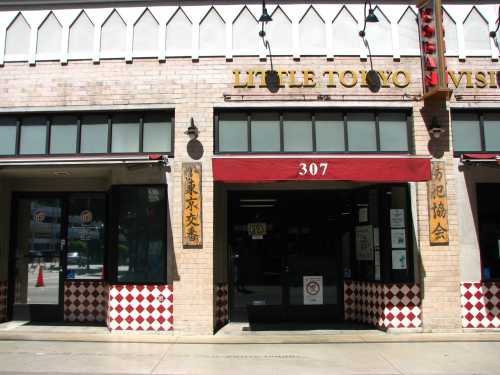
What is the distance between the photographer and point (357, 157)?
9398 mm

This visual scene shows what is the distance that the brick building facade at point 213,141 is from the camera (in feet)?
33.1

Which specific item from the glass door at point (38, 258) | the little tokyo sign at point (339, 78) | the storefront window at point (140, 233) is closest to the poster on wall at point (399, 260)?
the little tokyo sign at point (339, 78)

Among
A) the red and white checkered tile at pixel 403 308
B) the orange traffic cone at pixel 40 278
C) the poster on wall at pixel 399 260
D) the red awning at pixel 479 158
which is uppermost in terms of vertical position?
the red awning at pixel 479 158

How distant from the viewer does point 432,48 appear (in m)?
10.3

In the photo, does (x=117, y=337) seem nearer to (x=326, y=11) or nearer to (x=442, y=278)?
(x=442, y=278)

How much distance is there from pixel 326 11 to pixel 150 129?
4.56 metres

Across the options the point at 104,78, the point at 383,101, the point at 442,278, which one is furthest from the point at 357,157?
the point at 104,78

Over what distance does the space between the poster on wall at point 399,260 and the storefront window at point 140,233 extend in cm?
470

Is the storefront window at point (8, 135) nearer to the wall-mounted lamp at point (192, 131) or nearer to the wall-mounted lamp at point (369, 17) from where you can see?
the wall-mounted lamp at point (192, 131)

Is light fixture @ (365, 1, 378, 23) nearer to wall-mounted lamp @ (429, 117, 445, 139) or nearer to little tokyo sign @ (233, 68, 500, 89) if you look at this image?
little tokyo sign @ (233, 68, 500, 89)

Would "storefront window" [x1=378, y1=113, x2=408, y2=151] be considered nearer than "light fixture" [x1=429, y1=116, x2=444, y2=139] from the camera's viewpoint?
No

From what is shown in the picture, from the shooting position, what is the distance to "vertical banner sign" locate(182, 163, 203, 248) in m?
9.99

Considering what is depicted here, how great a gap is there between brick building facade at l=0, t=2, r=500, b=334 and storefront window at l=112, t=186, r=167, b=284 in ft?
0.10

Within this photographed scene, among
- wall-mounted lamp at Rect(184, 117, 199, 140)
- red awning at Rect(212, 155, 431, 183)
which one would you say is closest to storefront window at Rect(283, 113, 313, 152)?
red awning at Rect(212, 155, 431, 183)
